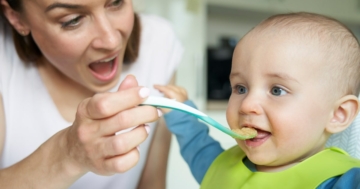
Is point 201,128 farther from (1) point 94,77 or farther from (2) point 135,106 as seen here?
(2) point 135,106

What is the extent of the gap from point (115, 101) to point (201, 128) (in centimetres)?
46

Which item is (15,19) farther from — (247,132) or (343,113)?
(343,113)

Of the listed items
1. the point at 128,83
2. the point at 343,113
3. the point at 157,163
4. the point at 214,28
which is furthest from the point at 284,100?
the point at 214,28

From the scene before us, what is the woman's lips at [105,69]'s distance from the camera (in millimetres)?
917

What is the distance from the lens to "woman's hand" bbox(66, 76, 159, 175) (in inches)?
21.3

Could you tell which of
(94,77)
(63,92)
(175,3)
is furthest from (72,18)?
(175,3)

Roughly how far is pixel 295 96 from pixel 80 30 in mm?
452

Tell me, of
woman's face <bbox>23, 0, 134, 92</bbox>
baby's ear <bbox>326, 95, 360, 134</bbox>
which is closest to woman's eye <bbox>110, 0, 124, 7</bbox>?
woman's face <bbox>23, 0, 134, 92</bbox>

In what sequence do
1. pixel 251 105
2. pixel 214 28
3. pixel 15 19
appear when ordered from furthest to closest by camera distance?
pixel 214 28 < pixel 15 19 < pixel 251 105

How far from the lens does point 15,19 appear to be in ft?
2.96

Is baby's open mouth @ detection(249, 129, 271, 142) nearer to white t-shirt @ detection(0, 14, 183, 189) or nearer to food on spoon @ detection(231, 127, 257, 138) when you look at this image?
food on spoon @ detection(231, 127, 257, 138)

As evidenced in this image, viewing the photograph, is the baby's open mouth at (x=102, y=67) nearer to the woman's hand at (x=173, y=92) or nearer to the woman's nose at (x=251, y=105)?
the woman's hand at (x=173, y=92)

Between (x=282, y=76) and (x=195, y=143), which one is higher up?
(x=282, y=76)

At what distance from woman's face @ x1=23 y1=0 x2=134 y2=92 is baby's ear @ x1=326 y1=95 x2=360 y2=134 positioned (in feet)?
1.47
